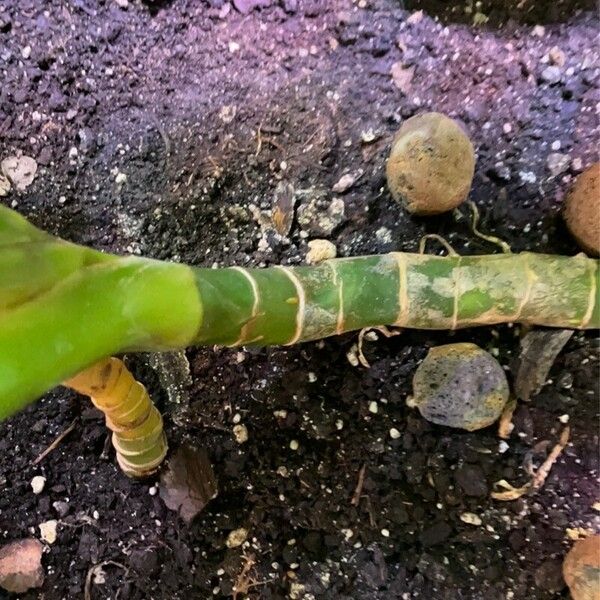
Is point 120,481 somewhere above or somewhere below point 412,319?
below

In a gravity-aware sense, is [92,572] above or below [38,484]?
below

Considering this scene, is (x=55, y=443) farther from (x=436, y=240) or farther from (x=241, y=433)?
(x=436, y=240)

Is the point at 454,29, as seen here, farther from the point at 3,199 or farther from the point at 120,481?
the point at 120,481

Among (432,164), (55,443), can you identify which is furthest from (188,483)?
(432,164)

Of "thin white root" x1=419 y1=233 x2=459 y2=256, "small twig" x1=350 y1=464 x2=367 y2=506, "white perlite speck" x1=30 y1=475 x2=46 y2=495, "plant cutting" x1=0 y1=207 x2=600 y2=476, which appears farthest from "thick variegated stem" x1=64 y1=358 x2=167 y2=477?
"thin white root" x1=419 y1=233 x2=459 y2=256

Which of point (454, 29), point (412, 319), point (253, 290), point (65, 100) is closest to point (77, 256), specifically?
point (253, 290)

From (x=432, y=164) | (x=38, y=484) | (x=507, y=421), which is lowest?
(x=38, y=484)

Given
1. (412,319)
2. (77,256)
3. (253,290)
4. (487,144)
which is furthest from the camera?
(487,144)
